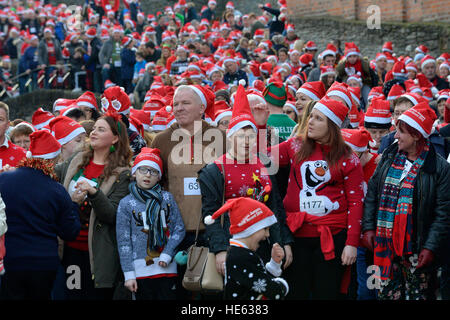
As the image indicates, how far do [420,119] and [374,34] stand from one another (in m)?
13.4

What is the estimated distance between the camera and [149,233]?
581cm

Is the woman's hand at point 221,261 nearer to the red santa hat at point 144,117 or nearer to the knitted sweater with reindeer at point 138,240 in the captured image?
the knitted sweater with reindeer at point 138,240

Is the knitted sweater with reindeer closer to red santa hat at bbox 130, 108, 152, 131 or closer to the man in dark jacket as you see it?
the man in dark jacket

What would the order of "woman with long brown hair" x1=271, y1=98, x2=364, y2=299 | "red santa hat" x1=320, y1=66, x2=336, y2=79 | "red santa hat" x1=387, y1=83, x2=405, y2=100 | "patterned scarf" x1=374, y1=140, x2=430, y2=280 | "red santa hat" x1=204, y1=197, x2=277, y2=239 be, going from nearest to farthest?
1. "red santa hat" x1=204, y1=197, x2=277, y2=239
2. "patterned scarf" x1=374, y1=140, x2=430, y2=280
3. "woman with long brown hair" x1=271, y1=98, x2=364, y2=299
4. "red santa hat" x1=387, y1=83, x2=405, y2=100
5. "red santa hat" x1=320, y1=66, x2=336, y2=79

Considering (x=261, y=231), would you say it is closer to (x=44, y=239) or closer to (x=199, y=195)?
(x=199, y=195)

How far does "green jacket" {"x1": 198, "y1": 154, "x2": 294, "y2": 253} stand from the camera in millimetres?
5227

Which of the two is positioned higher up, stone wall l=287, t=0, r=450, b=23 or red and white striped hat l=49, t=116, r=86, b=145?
stone wall l=287, t=0, r=450, b=23

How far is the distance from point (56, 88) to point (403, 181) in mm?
17084

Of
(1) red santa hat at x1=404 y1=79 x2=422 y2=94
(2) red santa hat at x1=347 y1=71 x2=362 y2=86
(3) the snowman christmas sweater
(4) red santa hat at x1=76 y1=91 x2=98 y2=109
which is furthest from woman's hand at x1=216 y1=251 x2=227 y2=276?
(2) red santa hat at x1=347 y1=71 x2=362 y2=86


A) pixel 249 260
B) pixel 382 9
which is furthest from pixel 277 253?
pixel 382 9

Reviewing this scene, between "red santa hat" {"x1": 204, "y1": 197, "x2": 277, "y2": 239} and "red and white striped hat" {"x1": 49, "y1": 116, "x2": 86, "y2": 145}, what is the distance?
2.49 m

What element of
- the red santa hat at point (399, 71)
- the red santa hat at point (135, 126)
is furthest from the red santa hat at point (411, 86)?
the red santa hat at point (135, 126)

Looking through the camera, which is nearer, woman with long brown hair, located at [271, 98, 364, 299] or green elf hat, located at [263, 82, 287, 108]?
woman with long brown hair, located at [271, 98, 364, 299]
